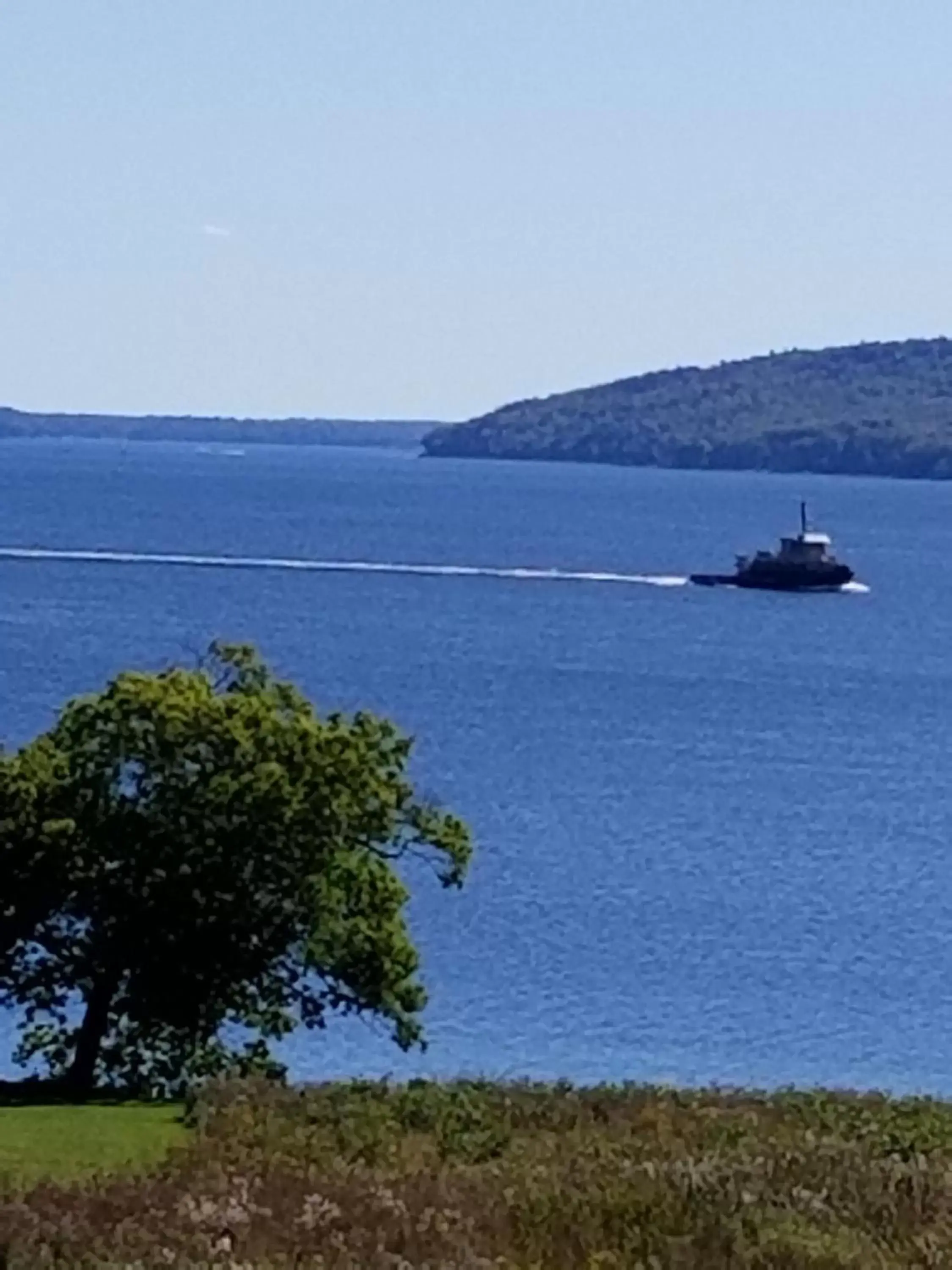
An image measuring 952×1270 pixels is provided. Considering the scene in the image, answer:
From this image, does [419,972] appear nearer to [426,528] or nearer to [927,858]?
[927,858]

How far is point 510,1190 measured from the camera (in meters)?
16.9

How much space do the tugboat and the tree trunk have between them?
108252mm

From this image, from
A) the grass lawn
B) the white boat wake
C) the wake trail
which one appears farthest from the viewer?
the wake trail

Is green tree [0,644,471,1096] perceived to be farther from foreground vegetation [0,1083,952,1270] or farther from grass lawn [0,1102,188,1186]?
foreground vegetation [0,1083,952,1270]

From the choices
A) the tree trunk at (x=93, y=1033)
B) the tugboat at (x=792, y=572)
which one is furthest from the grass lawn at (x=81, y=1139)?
the tugboat at (x=792, y=572)

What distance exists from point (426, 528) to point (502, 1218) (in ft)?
559

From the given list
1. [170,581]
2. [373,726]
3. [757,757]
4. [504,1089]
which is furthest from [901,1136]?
[170,581]

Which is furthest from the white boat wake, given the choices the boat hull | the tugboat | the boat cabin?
the boat cabin

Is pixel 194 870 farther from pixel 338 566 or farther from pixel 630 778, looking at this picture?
pixel 338 566

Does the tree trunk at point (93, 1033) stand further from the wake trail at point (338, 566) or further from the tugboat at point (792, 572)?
the tugboat at point (792, 572)

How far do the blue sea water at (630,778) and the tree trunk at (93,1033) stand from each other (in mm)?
8790

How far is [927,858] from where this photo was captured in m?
55.8

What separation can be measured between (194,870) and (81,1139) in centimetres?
595

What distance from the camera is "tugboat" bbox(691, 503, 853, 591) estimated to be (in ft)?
438
